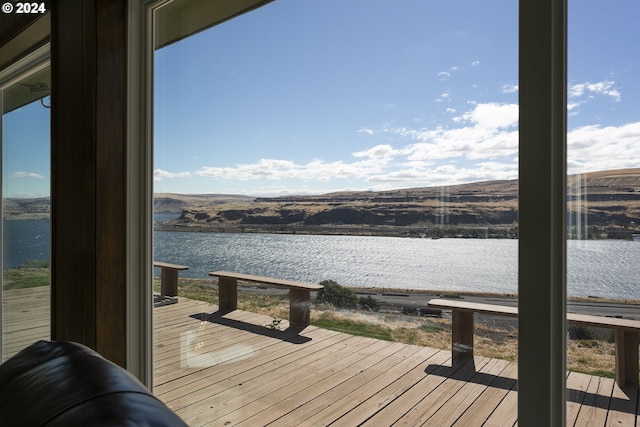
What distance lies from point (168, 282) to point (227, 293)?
1.12ft

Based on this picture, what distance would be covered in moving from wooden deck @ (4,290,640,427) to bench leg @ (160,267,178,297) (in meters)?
0.06

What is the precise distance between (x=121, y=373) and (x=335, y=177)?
93cm

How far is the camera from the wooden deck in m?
1.05

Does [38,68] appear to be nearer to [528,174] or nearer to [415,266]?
[415,266]

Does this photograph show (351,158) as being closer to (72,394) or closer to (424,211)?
(424,211)

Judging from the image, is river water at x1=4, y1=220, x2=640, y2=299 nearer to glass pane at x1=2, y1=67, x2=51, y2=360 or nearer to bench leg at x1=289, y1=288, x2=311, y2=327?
bench leg at x1=289, y1=288, x2=311, y2=327

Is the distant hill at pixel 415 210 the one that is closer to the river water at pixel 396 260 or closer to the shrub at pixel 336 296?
the river water at pixel 396 260

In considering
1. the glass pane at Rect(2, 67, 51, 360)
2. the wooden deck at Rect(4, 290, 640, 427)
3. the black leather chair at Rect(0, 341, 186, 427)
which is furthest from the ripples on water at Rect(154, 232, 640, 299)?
the glass pane at Rect(2, 67, 51, 360)

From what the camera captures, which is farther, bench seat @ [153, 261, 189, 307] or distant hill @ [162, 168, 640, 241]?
bench seat @ [153, 261, 189, 307]

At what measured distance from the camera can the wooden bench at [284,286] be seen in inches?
58.9

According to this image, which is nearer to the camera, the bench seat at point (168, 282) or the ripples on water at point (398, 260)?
the ripples on water at point (398, 260)

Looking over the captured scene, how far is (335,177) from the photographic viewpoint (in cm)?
145

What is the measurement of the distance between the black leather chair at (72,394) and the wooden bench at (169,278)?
44.6 inches
